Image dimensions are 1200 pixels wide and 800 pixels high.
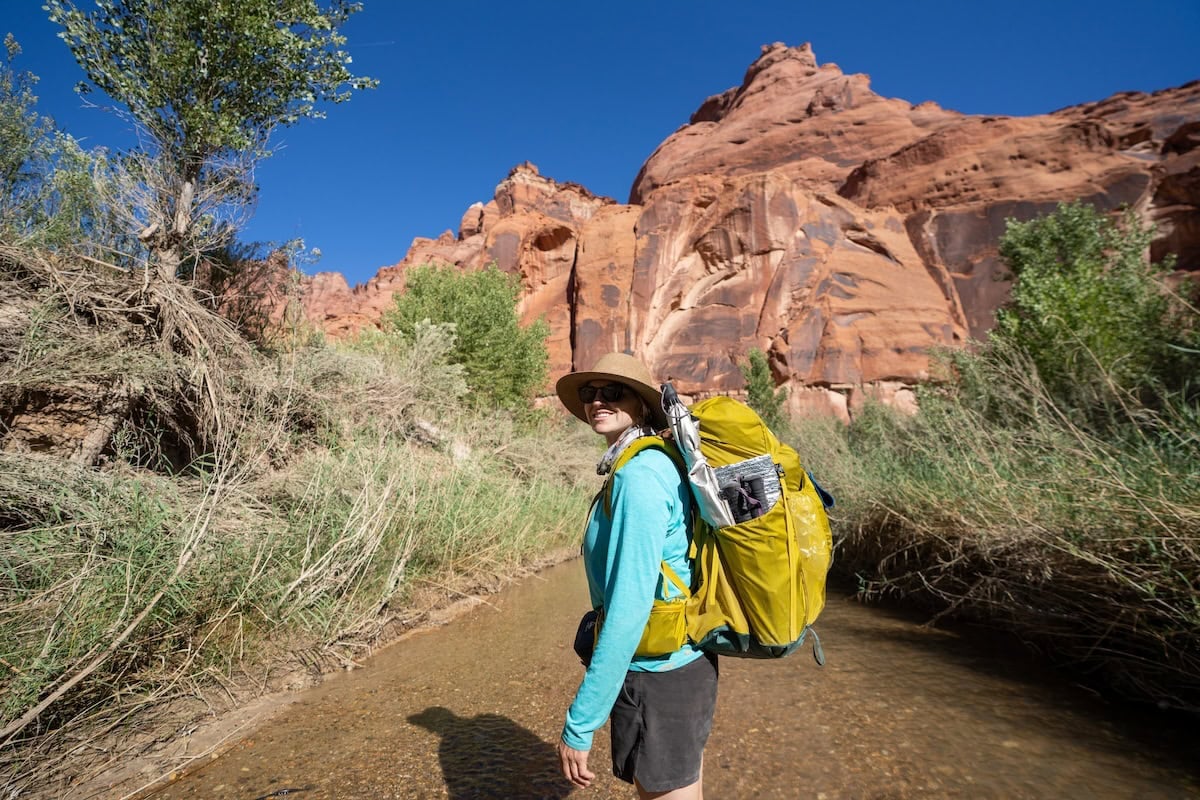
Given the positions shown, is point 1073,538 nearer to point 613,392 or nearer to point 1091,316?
point 613,392

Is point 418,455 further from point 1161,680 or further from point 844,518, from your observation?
point 1161,680

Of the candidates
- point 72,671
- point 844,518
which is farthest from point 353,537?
point 844,518

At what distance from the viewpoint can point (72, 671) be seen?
90.6 inches

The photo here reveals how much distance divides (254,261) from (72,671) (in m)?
5.39

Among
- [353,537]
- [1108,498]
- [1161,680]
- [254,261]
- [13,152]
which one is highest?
[13,152]

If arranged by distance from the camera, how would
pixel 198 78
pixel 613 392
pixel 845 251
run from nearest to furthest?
pixel 613 392, pixel 198 78, pixel 845 251

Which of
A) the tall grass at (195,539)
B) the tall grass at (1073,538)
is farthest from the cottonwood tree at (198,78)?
the tall grass at (1073,538)

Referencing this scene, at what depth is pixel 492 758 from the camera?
2.66 meters

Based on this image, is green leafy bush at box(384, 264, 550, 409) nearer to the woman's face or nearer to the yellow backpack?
the woman's face

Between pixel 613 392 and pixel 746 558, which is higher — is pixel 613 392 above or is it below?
above

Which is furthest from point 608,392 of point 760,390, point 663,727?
point 760,390

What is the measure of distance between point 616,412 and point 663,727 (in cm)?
84

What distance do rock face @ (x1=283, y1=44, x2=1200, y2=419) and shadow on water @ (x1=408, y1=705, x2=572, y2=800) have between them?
2732 centimetres

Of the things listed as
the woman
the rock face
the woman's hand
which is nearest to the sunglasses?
the woman
